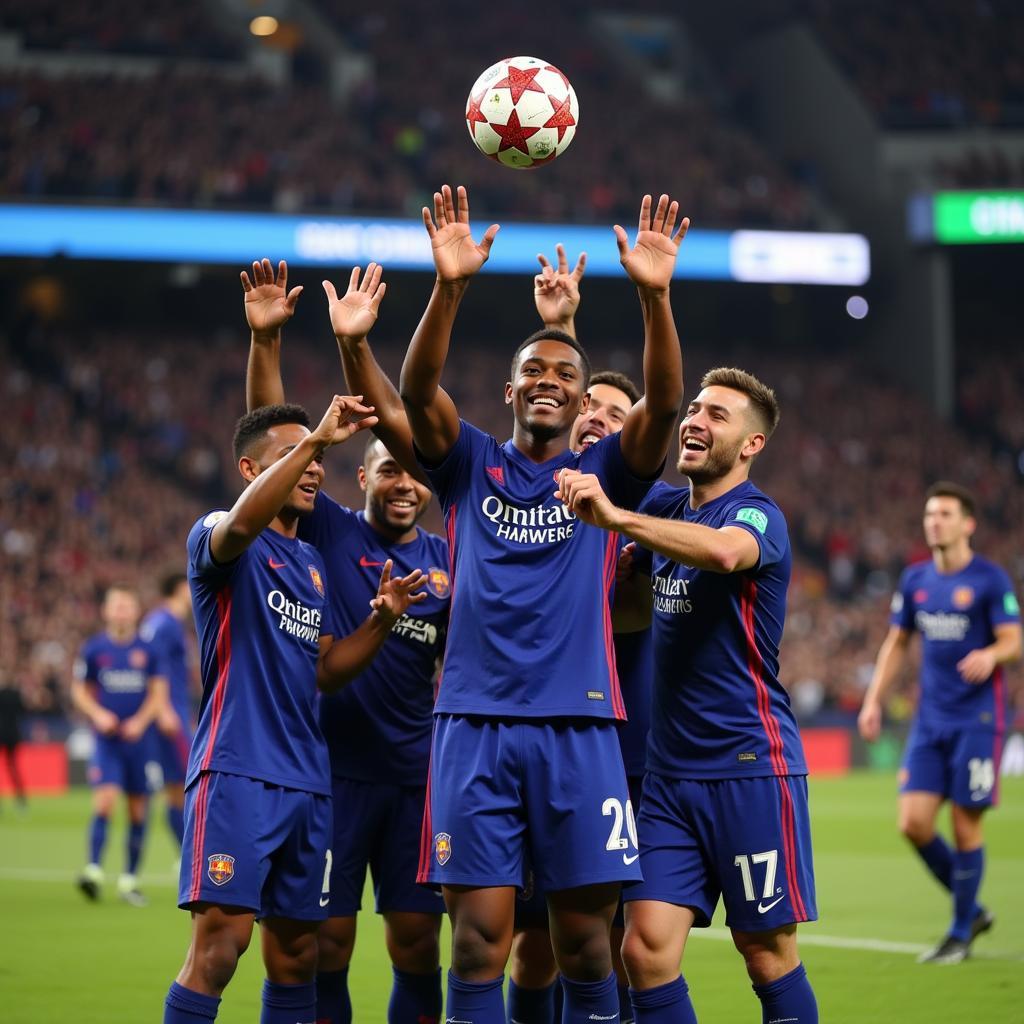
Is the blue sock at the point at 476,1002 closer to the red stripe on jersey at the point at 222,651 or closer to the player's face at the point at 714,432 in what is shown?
the red stripe on jersey at the point at 222,651

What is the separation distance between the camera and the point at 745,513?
5.61 m

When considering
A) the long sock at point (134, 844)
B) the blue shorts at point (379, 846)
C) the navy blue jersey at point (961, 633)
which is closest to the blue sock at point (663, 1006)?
the blue shorts at point (379, 846)

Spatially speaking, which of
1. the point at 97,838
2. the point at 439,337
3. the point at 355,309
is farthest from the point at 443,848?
the point at 97,838

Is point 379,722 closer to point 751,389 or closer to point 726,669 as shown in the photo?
point 726,669

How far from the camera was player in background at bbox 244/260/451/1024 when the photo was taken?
246 inches

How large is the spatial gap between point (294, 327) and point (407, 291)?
2.58 m

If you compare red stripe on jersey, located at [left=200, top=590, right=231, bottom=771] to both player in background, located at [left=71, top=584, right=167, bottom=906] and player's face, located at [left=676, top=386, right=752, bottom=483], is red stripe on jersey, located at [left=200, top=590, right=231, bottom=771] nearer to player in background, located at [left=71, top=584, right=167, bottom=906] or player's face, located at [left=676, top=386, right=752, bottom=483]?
player's face, located at [left=676, top=386, right=752, bottom=483]

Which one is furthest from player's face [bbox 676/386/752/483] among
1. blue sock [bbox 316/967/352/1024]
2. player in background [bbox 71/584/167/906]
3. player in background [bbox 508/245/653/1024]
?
player in background [bbox 71/584/167/906]

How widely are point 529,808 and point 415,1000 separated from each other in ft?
4.49

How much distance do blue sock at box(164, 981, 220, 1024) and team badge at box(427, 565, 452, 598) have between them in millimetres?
1876

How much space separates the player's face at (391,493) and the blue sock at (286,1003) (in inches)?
73.2

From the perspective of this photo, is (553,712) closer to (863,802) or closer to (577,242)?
(863,802)

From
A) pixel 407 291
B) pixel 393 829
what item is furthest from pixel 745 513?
pixel 407 291

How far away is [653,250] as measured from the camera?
5.47 meters
